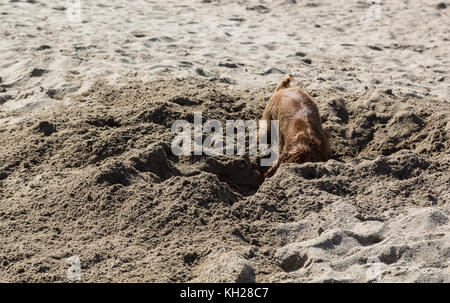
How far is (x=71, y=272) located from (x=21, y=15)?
21.4ft

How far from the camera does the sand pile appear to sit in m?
3.86

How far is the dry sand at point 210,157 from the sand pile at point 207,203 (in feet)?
0.04

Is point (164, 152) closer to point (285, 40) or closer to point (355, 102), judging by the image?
point (355, 102)

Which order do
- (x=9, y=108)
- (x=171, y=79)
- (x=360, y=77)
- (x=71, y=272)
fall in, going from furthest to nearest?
(x=360, y=77)
(x=171, y=79)
(x=9, y=108)
(x=71, y=272)

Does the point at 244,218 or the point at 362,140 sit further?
the point at 362,140

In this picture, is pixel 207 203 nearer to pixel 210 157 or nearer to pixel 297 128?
pixel 210 157

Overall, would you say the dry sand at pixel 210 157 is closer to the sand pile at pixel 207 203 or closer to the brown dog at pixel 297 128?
the sand pile at pixel 207 203

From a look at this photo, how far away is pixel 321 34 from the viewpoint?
31.2ft

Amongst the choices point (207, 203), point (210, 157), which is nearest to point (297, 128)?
point (210, 157)

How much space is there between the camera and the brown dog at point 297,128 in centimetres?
545

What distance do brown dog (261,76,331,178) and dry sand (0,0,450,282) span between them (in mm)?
318

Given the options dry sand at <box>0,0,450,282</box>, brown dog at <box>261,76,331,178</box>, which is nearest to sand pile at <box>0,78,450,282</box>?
dry sand at <box>0,0,450,282</box>

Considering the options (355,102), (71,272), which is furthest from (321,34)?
(71,272)

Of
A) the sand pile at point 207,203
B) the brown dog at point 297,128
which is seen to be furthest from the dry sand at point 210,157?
the brown dog at point 297,128
